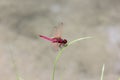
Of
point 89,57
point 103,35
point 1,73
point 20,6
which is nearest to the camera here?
point 1,73

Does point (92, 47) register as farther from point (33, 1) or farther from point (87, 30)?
point (33, 1)

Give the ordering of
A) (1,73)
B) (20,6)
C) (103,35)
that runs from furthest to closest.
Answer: (20,6) → (103,35) → (1,73)

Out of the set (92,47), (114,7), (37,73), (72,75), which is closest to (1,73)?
(37,73)

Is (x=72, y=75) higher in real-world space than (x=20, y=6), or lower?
lower

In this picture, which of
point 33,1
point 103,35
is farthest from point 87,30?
point 33,1

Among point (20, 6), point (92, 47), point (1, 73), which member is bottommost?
point (1, 73)

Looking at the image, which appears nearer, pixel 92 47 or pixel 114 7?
pixel 92 47
